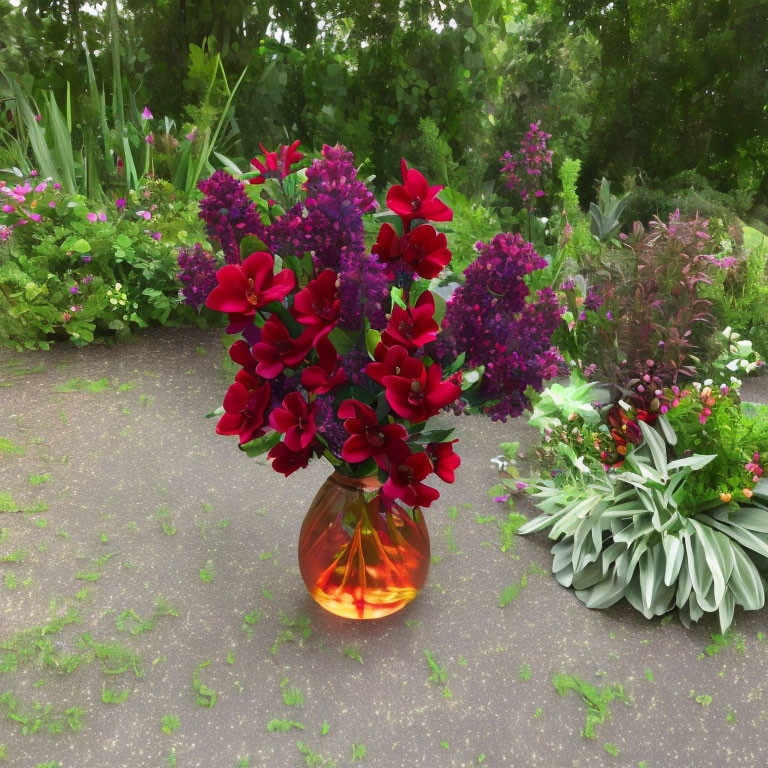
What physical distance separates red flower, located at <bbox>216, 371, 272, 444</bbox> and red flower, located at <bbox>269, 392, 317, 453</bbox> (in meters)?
0.03

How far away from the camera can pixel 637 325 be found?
7.72 feet

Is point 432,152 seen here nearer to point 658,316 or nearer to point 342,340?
point 658,316

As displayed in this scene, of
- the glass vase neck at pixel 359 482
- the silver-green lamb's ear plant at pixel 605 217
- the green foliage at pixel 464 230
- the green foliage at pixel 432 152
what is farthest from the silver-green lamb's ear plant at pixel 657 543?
the green foliage at pixel 432 152

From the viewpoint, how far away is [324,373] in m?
1.24

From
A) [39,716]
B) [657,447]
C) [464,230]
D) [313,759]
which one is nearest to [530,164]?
[464,230]

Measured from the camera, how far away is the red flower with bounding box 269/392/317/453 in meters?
1.22

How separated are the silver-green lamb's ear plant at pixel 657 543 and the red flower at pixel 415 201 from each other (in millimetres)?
1085

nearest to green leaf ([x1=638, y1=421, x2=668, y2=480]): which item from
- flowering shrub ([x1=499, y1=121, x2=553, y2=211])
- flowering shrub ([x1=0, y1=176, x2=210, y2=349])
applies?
Answer: flowering shrub ([x1=499, y1=121, x2=553, y2=211])

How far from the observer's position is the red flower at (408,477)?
4.08ft

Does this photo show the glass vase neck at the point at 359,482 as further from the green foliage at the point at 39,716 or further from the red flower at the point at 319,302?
the green foliage at the point at 39,716

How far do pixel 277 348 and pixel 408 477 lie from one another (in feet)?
1.05

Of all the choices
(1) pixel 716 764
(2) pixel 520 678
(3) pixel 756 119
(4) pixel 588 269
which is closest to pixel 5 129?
(4) pixel 588 269

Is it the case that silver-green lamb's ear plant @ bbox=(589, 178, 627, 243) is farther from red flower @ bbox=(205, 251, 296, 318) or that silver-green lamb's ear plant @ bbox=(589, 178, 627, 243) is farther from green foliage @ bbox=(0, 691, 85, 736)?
green foliage @ bbox=(0, 691, 85, 736)

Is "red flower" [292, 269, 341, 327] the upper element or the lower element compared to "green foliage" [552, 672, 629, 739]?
upper
